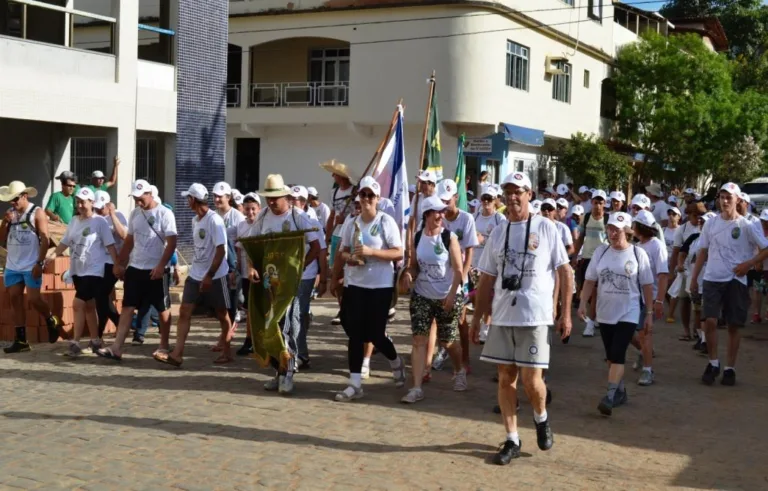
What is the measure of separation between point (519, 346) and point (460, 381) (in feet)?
8.23

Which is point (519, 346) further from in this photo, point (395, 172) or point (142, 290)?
point (142, 290)

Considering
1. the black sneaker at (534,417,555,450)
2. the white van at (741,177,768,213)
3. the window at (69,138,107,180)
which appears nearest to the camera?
the black sneaker at (534,417,555,450)

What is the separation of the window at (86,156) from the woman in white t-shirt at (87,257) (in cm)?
789

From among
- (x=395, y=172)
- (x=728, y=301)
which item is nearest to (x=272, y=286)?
(x=395, y=172)

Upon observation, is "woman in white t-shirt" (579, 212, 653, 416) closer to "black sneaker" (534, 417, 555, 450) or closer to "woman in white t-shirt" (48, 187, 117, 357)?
"black sneaker" (534, 417, 555, 450)

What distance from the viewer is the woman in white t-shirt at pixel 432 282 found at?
8.50 metres

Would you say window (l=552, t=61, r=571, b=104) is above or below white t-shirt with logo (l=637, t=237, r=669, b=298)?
above

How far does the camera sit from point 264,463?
645 cm

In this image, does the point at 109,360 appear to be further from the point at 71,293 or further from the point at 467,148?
the point at 467,148

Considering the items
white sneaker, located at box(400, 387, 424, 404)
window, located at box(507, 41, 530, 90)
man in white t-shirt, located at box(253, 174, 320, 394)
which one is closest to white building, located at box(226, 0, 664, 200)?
window, located at box(507, 41, 530, 90)

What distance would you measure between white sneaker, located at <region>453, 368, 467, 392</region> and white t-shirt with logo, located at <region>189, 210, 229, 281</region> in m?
2.60

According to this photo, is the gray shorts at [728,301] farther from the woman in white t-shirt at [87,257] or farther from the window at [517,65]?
the window at [517,65]

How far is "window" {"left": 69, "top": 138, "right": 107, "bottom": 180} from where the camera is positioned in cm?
1795

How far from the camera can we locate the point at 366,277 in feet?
27.6
